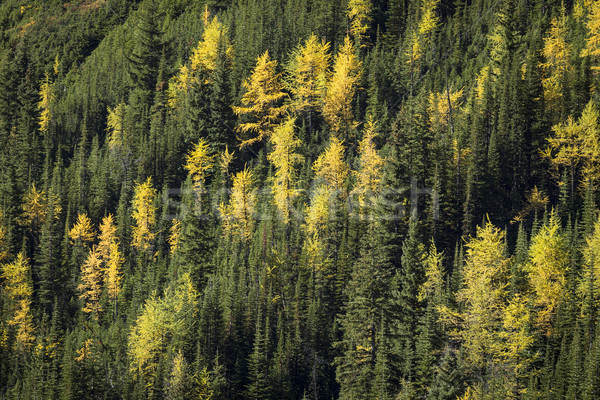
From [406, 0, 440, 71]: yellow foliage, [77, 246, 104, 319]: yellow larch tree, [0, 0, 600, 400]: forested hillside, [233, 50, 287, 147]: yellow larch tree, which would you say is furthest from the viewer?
[406, 0, 440, 71]: yellow foliage

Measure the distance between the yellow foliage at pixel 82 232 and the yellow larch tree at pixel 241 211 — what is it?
22969 mm

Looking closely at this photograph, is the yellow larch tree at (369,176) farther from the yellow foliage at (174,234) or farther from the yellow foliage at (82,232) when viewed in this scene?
the yellow foliage at (82,232)

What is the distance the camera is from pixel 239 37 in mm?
99438

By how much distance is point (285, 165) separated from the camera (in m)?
70.6

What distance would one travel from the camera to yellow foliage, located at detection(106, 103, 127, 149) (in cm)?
10041

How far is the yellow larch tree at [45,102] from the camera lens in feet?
363

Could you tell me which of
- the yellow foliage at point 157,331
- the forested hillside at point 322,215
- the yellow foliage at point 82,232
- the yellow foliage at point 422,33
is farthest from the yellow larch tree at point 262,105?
the yellow foliage at point 157,331

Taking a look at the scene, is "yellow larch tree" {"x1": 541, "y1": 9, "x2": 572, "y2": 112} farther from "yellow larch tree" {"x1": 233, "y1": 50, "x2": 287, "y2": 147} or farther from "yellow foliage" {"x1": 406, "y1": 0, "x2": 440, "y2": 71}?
"yellow larch tree" {"x1": 233, "y1": 50, "x2": 287, "y2": 147}

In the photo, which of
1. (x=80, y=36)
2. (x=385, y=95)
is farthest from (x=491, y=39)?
(x=80, y=36)

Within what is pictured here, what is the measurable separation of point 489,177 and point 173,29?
255 ft

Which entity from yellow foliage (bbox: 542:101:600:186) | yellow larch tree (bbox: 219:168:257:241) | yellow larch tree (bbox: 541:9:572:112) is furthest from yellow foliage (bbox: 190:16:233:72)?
yellow foliage (bbox: 542:101:600:186)

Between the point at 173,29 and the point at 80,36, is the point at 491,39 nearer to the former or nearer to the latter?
the point at 173,29

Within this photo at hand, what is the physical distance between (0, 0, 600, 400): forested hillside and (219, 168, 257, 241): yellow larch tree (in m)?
0.33

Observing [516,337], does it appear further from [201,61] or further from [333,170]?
[201,61]
